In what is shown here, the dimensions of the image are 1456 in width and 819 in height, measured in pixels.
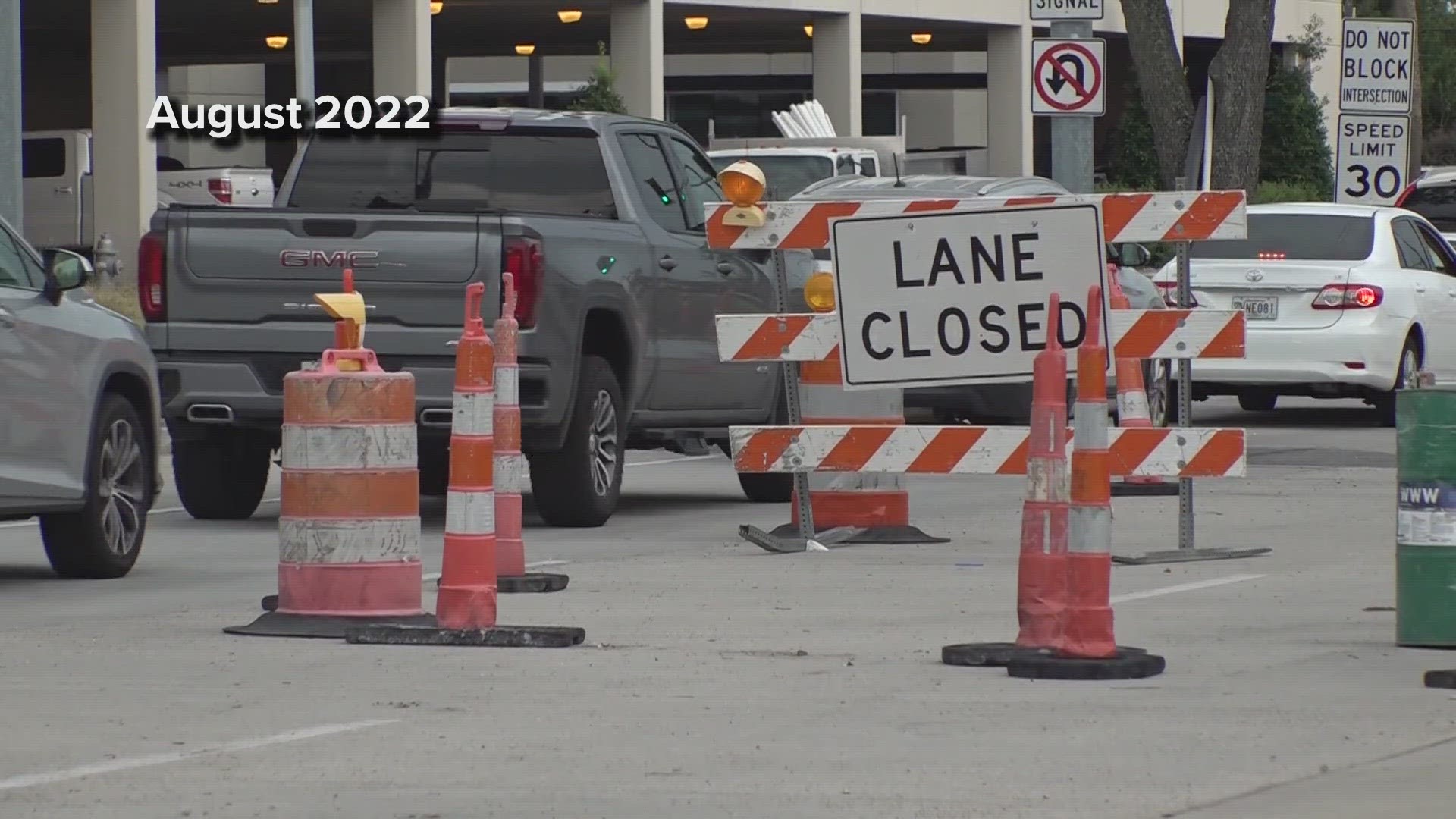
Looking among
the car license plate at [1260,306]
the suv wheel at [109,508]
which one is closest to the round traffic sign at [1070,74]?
the car license plate at [1260,306]

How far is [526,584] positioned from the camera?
11.3 m

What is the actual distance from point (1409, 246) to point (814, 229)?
10.8 meters

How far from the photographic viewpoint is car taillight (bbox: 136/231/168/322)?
1406cm

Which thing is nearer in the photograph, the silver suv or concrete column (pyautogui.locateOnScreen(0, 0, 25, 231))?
the silver suv

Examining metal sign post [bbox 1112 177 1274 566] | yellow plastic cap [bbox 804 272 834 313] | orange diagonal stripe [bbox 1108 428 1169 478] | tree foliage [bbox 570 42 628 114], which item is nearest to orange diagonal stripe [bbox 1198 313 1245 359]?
metal sign post [bbox 1112 177 1274 566]

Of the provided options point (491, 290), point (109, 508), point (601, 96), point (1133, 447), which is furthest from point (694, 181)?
point (601, 96)

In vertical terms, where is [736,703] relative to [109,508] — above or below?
below

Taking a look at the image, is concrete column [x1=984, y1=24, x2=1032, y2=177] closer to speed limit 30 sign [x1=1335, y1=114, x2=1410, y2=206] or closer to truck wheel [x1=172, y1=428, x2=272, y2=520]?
speed limit 30 sign [x1=1335, y1=114, x2=1410, y2=206]

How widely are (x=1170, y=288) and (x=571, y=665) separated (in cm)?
1329

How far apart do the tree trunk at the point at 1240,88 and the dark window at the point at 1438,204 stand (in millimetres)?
11137

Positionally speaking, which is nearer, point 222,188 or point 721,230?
point 721,230

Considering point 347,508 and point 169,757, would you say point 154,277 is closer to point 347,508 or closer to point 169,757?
point 347,508

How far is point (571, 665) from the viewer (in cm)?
Answer: 915

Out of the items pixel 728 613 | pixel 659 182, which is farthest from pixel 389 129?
pixel 728 613
